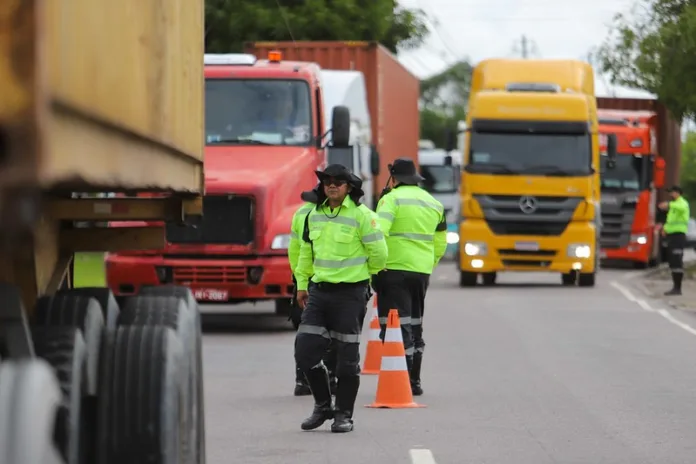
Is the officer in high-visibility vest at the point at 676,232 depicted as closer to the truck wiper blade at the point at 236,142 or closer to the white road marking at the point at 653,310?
the white road marking at the point at 653,310

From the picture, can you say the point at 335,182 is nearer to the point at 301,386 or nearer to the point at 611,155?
the point at 301,386

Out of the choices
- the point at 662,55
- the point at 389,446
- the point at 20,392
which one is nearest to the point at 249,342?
the point at 389,446

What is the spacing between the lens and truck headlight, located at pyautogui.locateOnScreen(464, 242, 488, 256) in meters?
29.6

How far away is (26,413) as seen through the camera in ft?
15.2

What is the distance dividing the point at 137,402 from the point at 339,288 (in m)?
5.25

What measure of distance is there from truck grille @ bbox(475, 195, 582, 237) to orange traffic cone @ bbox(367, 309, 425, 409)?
1672 centimetres

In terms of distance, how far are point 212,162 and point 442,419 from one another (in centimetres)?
804

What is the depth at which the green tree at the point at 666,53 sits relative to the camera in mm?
37562

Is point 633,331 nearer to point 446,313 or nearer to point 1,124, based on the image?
point 446,313

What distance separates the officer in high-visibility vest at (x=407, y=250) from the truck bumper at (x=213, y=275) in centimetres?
549

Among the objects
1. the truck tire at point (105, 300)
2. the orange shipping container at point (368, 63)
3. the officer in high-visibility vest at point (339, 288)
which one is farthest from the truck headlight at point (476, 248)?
the truck tire at point (105, 300)

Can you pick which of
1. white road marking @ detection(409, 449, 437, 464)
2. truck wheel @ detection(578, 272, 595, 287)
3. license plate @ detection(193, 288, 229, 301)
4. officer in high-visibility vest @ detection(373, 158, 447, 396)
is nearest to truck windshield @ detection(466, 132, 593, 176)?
truck wheel @ detection(578, 272, 595, 287)

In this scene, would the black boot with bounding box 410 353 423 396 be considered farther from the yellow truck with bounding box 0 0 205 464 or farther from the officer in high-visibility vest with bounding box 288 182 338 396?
the yellow truck with bounding box 0 0 205 464

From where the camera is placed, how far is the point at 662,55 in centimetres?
3884
